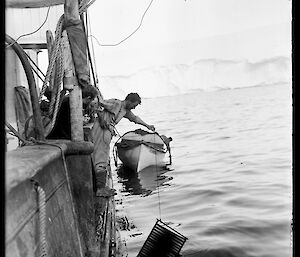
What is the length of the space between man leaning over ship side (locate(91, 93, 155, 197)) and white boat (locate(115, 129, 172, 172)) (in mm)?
8159

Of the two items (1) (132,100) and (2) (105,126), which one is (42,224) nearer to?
(2) (105,126)

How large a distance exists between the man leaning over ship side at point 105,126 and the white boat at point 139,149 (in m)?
8.16

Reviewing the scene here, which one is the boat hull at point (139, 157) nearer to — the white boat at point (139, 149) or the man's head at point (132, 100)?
the white boat at point (139, 149)

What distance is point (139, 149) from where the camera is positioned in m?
16.6

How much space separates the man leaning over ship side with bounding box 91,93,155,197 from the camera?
645 centimetres

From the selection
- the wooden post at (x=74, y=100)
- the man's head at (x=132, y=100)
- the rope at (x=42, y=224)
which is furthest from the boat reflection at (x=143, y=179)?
the rope at (x=42, y=224)

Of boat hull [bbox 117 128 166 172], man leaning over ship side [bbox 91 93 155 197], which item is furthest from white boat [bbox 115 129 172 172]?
man leaning over ship side [bbox 91 93 155 197]

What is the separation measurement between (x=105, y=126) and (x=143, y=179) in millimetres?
9576

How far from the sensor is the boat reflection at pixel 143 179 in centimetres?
1453

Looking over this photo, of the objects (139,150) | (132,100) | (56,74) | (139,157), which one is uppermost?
(56,74)

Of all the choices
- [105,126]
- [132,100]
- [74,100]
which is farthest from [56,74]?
[132,100]

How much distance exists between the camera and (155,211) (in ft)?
36.0
